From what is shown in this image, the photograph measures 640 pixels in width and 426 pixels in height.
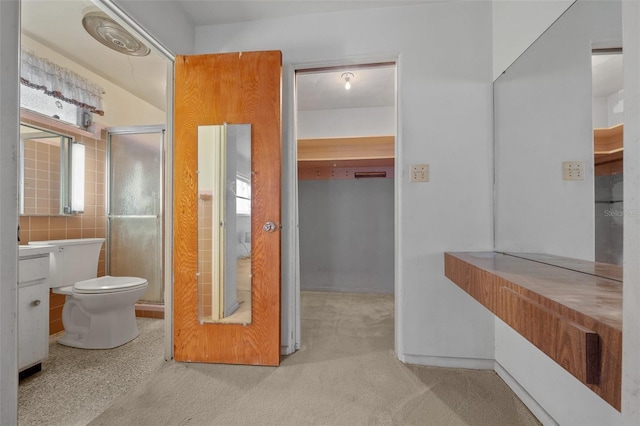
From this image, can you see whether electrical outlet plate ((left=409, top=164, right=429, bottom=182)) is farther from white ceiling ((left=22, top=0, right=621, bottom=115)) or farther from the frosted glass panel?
the frosted glass panel

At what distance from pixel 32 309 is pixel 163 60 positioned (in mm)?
1826

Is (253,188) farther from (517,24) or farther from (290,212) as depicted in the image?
(517,24)

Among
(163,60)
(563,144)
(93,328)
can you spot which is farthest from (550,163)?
(93,328)

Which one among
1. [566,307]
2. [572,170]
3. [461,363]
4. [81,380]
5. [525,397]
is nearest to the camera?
[566,307]

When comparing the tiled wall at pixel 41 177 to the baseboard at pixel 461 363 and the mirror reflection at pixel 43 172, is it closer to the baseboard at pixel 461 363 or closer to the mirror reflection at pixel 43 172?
the mirror reflection at pixel 43 172

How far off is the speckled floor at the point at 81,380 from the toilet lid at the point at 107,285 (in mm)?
449

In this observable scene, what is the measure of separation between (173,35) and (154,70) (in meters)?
0.89

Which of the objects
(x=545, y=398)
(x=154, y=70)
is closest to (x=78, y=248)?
(x=154, y=70)

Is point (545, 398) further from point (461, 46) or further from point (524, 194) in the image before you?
point (461, 46)

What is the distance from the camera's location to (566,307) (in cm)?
67

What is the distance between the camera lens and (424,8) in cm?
183

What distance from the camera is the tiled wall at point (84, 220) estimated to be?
218 centimetres

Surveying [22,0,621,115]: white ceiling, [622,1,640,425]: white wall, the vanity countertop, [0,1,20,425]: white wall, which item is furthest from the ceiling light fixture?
[622,1,640,425]: white wall

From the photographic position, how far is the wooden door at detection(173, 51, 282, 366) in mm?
1787
